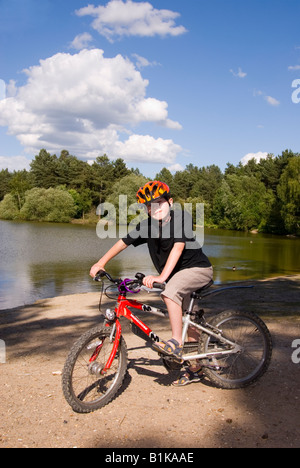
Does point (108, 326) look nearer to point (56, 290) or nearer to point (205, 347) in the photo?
point (205, 347)

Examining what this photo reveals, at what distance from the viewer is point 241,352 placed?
4156 millimetres

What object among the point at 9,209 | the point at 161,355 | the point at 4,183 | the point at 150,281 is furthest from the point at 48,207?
the point at 150,281

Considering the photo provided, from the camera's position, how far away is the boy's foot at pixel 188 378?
4.12 meters

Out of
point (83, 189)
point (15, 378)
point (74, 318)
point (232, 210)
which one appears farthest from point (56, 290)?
point (83, 189)

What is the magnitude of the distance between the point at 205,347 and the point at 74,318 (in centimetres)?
546

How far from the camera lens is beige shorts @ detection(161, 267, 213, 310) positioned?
3.81 metres

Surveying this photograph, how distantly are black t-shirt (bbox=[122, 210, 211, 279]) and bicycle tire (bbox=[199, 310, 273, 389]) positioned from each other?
676 mm

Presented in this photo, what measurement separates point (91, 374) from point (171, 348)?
0.83 m

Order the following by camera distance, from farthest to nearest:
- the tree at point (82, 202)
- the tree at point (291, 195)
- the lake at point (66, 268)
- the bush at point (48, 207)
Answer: the tree at point (82, 202) < the bush at point (48, 207) < the tree at point (291, 195) < the lake at point (66, 268)

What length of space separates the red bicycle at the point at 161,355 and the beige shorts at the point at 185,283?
0.34 feet

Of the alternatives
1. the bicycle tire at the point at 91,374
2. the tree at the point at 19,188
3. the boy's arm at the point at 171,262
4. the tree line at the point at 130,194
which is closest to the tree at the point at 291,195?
the tree line at the point at 130,194

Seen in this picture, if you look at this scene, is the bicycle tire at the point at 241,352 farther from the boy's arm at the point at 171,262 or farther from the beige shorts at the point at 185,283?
the boy's arm at the point at 171,262

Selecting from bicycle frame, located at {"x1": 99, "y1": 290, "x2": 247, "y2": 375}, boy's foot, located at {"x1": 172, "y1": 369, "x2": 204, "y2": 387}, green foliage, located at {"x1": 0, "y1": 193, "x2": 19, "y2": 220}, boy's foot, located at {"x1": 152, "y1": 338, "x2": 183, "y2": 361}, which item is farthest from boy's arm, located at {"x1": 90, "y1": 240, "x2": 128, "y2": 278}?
green foliage, located at {"x1": 0, "y1": 193, "x2": 19, "y2": 220}

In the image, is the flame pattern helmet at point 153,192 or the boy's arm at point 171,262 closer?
the boy's arm at point 171,262
